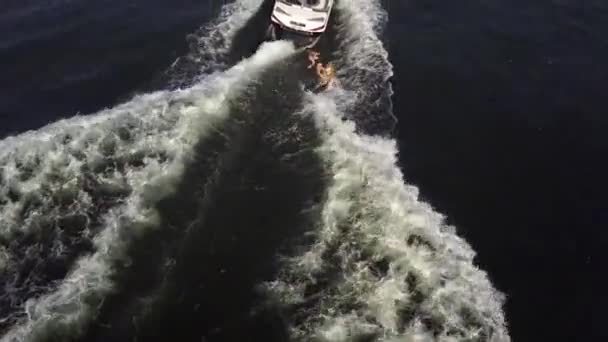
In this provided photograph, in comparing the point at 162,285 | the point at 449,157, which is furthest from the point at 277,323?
the point at 449,157

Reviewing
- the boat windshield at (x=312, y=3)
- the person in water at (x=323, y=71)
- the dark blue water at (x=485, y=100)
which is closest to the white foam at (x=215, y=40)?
the dark blue water at (x=485, y=100)

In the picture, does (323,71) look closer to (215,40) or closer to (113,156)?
(215,40)

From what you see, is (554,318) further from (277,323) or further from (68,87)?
(68,87)

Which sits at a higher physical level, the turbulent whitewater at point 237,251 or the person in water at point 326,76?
the person in water at point 326,76

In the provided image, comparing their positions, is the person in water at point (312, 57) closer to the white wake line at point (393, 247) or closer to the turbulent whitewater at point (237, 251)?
the turbulent whitewater at point (237, 251)

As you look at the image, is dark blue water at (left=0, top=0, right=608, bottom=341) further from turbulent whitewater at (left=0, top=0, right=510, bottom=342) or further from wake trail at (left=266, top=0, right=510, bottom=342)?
turbulent whitewater at (left=0, top=0, right=510, bottom=342)

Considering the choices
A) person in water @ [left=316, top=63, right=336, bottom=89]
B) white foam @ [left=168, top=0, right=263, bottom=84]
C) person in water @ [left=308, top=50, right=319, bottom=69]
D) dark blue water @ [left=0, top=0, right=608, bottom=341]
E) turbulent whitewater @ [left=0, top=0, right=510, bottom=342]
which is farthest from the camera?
person in water @ [left=308, top=50, right=319, bottom=69]

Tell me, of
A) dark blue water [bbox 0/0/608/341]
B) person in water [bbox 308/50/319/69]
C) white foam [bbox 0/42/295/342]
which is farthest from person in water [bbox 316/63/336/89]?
dark blue water [bbox 0/0/608/341]
